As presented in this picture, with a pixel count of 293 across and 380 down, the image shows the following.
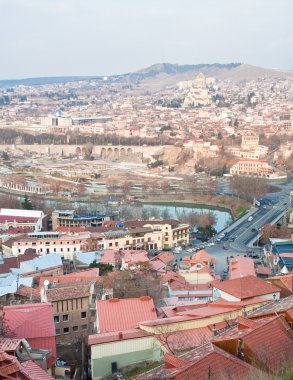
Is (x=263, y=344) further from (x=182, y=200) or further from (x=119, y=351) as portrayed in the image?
(x=182, y=200)

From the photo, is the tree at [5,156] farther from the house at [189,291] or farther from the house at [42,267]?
the house at [189,291]

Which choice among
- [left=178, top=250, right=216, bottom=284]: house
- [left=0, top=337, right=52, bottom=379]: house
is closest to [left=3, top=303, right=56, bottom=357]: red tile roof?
[left=0, top=337, right=52, bottom=379]: house

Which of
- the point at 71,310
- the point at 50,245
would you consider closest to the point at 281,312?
the point at 71,310

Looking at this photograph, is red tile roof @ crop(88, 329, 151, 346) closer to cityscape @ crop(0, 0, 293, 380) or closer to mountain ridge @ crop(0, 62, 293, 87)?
cityscape @ crop(0, 0, 293, 380)

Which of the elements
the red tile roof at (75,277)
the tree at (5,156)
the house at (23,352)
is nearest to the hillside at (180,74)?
the tree at (5,156)

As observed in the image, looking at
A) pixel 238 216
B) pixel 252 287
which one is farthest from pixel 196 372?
pixel 238 216

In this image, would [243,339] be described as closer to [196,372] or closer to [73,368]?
[196,372]
